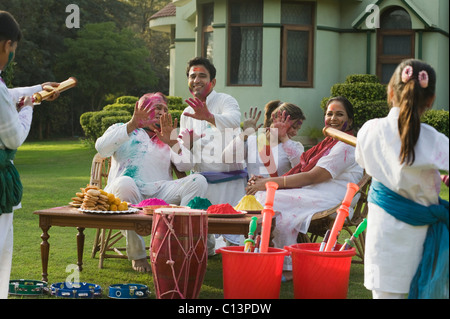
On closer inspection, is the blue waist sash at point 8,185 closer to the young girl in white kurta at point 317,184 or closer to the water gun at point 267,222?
the water gun at point 267,222

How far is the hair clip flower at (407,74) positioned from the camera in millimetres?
3595

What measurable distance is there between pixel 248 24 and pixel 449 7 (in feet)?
17.0

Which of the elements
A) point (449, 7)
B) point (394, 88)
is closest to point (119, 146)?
point (394, 88)

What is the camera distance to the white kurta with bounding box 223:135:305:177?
22.1ft

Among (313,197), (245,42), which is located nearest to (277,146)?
(313,197)

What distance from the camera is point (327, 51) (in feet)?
56.7

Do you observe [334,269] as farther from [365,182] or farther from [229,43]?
[229,43]

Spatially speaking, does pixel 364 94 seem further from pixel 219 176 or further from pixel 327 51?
pixel 219 176

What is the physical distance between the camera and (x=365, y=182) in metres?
6.02

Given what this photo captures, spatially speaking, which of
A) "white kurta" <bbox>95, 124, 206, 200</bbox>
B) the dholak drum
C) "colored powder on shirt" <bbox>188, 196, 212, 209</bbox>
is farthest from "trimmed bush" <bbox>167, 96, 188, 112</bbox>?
the dholak drum

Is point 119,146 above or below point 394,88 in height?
below

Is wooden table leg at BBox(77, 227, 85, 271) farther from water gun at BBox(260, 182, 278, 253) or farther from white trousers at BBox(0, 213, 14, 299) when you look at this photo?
water gun at BBox(260, 182, 278, 253)

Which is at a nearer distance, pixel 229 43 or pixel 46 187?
pixel 46 187

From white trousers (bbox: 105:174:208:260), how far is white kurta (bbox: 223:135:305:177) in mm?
467
